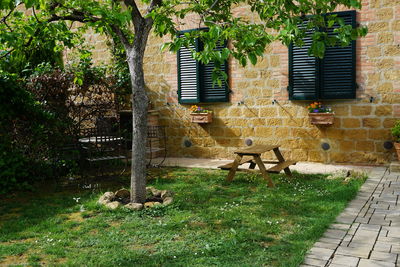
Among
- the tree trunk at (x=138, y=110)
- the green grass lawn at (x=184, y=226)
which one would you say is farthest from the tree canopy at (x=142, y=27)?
the green grass lawn at (x=184, y=226)

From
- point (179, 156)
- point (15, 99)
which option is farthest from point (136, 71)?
point (179, 156)

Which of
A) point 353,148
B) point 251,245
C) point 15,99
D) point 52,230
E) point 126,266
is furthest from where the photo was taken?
point 353,148

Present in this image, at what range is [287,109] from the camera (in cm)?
802

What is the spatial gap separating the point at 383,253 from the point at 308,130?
4535 mm

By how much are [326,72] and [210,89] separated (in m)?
2.32

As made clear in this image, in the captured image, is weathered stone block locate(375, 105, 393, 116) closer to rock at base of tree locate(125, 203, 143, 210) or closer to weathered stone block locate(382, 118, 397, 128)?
weathered stone block locate(382, 118, 397, 128)

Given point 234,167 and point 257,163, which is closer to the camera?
point 257,163

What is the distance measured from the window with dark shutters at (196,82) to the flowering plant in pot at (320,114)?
173 cm

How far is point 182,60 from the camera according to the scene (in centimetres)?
900

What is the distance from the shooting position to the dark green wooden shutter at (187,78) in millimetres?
8828

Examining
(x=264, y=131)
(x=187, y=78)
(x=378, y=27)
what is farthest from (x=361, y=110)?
(x=187, y=78)

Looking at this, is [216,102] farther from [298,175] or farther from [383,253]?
[383,253]

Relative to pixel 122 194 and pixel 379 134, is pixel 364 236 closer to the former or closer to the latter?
pixel 122 194

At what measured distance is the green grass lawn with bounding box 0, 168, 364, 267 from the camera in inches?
141
